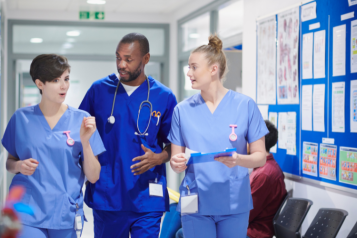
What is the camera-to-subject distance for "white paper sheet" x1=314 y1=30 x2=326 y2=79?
2.73 m

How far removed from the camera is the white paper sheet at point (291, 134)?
3076 mm

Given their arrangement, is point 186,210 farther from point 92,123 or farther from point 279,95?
point 279,95

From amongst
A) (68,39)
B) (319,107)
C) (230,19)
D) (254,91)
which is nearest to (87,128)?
(319,107)

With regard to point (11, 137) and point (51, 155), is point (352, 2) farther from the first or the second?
point (11, 137)

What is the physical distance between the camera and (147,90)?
2129mm

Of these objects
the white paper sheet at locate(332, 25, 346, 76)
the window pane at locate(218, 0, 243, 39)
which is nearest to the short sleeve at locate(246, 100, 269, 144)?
the white paper sheet at locate(332, 25, 346, 76)

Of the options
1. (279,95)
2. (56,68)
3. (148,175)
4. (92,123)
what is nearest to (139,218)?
(148,175)

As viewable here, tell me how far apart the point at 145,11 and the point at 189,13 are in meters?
0.82

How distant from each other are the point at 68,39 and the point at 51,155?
4.72 m

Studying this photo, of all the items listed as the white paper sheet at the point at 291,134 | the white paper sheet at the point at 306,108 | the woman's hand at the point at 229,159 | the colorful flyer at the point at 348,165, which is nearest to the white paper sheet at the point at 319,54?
the white paper sheet at the point at 306,108

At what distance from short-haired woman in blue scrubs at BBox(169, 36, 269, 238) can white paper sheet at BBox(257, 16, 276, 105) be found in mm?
1615

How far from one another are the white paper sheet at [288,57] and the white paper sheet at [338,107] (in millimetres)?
442

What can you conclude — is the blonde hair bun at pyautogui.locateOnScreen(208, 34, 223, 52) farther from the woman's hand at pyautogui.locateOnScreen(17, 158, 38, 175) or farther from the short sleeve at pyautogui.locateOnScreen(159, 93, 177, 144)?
the woman's hand at pyautogui.locateOnScreen(17, 158, 38, 175)

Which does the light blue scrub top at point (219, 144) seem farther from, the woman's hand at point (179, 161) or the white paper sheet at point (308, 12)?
the white paper sheet at point (308, 12)
